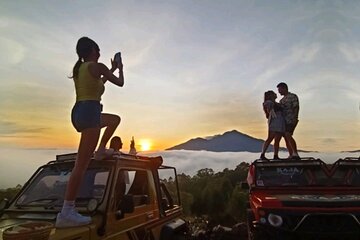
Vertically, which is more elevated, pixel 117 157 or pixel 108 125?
pixel 108 125

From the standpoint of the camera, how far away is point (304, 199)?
6609mm

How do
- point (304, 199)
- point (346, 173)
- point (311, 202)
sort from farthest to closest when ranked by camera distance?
point (346, 173) < point (304, 199) < point (311, 202)

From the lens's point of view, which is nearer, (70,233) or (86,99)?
(70,233)

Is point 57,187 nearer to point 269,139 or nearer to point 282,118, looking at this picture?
point 269,139

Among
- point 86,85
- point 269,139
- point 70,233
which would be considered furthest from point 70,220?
point 269,139

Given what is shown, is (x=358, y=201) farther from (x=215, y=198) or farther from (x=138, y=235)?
(x=215, y=198)

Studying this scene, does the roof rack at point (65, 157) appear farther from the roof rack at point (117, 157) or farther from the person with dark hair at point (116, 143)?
the person with dark hair at point (116, 143)

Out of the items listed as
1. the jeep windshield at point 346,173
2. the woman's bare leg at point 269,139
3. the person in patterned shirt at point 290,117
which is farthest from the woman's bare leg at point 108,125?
the person in patterned shirt at point 290,117

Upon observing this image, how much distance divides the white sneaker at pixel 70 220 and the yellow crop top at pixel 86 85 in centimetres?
124

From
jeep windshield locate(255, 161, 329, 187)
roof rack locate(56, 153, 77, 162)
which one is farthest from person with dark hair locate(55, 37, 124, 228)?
jeep windshield locate(255, 161, 329, 187)

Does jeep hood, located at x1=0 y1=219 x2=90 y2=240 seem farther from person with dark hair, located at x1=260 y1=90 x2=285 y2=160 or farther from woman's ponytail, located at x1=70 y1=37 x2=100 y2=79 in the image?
person with dark hair, located at x1=260 y1=90 x2=285 y2=160

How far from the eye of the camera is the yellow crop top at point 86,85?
14.3 feet

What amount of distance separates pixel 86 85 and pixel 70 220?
1445 mm

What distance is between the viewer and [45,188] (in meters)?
5.11
